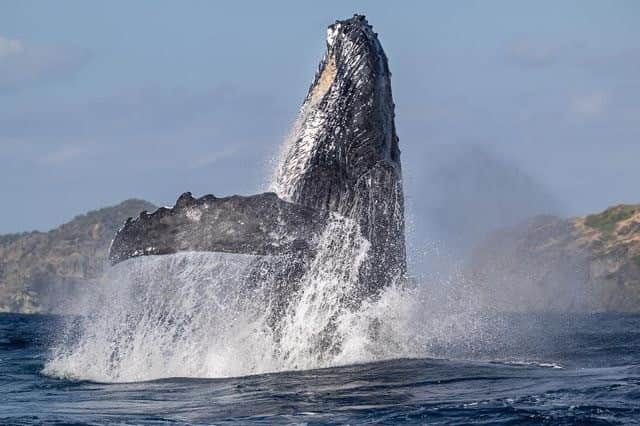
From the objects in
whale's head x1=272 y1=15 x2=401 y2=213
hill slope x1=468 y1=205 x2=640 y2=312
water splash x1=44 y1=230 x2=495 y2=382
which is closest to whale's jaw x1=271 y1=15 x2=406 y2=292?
whale's head x1=272 y1=15 x2=401 y2=213

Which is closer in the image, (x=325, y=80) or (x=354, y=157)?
(x=354, y=157)

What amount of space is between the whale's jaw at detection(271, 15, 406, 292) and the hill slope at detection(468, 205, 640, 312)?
2471 inches

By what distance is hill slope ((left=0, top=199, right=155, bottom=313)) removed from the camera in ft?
461

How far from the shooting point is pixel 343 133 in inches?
518

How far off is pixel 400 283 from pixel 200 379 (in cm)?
260

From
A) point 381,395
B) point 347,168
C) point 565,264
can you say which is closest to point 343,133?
point 347,168

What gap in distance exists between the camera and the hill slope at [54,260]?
140375mm

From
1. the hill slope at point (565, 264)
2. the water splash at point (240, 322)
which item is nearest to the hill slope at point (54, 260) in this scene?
the hill slope at point (565, 264)

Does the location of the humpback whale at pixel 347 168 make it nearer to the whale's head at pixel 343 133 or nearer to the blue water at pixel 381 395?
the whale's head at pixel 343 133

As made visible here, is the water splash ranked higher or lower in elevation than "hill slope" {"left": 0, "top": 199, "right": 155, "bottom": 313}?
lower

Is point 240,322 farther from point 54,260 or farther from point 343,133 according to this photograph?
Answer: point 54,260

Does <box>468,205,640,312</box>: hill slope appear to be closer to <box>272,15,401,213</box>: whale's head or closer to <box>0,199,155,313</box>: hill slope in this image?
<box>0,199,155,313</box>: hill slope

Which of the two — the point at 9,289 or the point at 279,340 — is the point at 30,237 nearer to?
the point at 9,289

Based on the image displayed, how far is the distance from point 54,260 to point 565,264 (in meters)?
81.9
